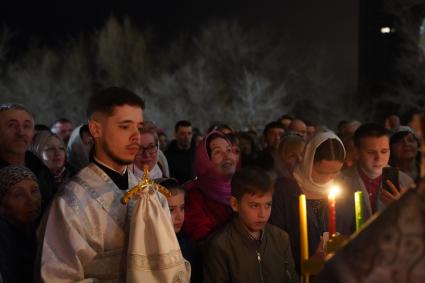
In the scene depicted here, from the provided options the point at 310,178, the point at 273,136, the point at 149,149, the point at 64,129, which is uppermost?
the point at 64,129

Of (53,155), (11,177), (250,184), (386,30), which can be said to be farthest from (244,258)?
(386,30)

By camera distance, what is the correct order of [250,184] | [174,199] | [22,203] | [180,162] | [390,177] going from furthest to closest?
[180,162]
[174,199]
[250,184]
[390,177]
[22,203]

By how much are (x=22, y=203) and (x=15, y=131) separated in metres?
1.05

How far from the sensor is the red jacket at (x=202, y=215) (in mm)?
4105

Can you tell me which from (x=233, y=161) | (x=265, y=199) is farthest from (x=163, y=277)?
(x=233, y=161)

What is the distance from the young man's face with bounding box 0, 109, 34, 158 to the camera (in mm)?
4339

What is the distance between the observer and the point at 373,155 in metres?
4.41

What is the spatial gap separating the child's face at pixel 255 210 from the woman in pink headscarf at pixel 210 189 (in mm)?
420

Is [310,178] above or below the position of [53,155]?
below

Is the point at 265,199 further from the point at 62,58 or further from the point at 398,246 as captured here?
the point at 62,58

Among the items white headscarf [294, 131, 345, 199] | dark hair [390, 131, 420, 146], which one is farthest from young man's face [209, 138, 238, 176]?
dark hair [390, 131, 420, 146]

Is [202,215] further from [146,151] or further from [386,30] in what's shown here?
[386,30]

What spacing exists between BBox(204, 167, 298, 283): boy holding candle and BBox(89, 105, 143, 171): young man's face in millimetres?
1106

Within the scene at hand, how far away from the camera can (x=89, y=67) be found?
124 ft
